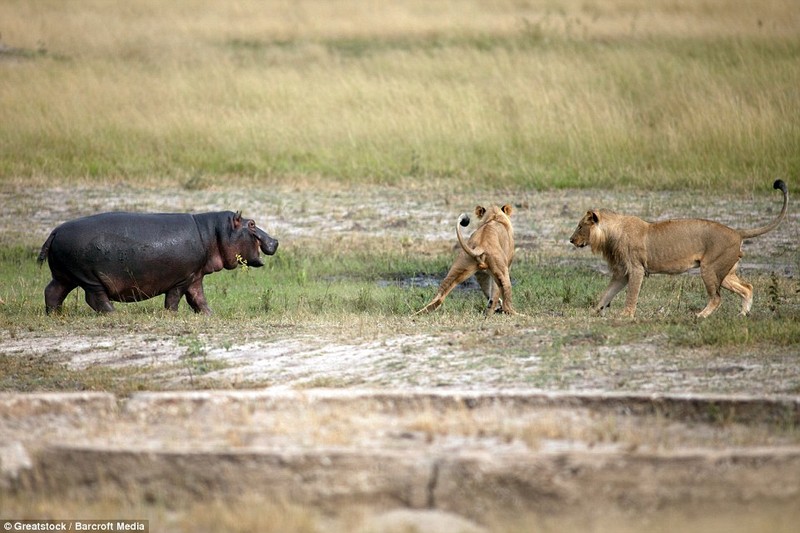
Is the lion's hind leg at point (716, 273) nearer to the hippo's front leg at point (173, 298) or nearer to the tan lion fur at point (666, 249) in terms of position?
the tan lion fur at point (666, 249)

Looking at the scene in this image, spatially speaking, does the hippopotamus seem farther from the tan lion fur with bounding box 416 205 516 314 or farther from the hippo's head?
the tan lion fur with bounding box 416 205 516 314

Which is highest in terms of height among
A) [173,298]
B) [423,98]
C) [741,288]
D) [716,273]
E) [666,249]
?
[423,98]

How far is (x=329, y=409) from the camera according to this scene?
7645 millimetres

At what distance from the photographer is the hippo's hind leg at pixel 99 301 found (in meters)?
11.4

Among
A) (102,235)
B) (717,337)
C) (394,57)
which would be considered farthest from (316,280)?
(394,57)

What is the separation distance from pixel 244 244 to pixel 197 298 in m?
0.68

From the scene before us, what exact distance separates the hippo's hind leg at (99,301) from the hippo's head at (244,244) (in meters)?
1.14

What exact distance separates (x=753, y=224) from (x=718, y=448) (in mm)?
7905

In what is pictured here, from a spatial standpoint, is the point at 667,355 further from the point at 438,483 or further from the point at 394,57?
the point at 394,57

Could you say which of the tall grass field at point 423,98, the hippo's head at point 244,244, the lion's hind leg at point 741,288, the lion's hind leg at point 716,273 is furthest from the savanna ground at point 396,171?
the hippo's head at point 244,244

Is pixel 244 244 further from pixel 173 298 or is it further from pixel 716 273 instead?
pixel 716 273

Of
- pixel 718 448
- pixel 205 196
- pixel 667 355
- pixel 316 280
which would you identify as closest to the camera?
pixel 718 448

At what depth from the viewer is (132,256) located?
11.4 metres

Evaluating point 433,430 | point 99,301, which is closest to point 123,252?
point 99,301
